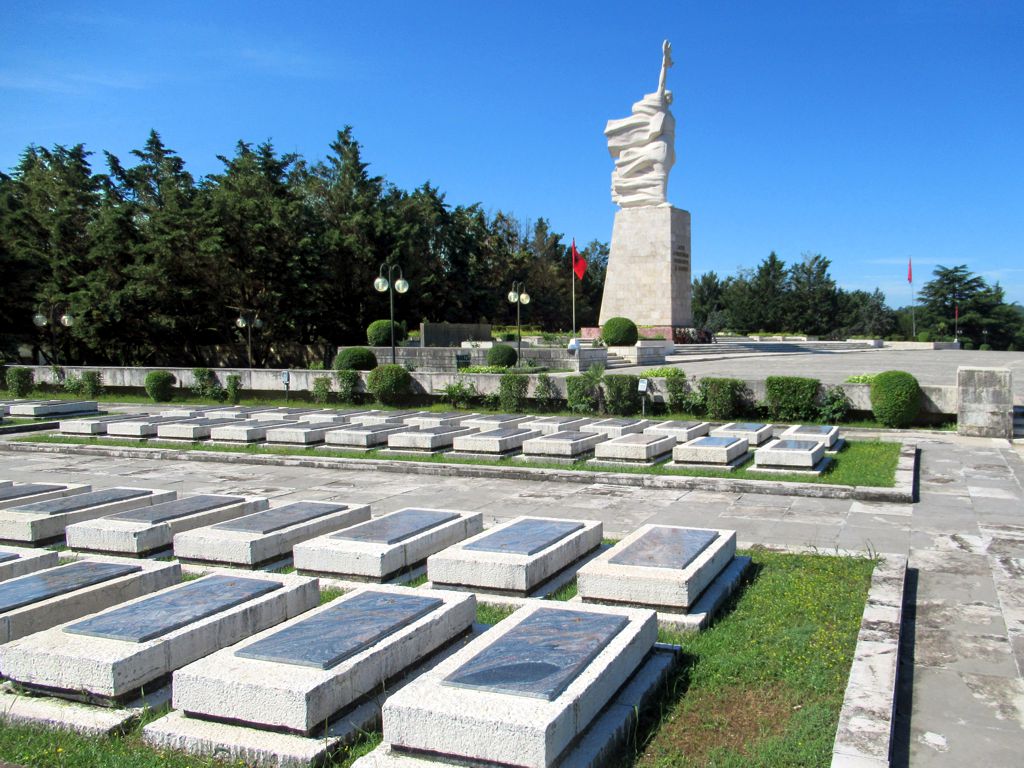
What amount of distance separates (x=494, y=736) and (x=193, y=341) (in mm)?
33111

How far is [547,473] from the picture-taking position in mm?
10906

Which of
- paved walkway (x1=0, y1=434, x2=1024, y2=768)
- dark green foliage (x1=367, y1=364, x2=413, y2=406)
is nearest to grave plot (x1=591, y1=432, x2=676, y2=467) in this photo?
paved walkway (x1=0, y1=434, x2=1024, y2=768)

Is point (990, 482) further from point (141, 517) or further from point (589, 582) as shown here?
point (141, 517)

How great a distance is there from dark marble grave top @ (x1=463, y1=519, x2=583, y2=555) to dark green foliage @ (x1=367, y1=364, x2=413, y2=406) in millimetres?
13347

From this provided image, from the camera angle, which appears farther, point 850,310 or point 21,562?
point 850,310

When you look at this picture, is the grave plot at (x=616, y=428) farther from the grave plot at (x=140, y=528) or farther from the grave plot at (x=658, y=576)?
the grave plot at (x=658, y=576)

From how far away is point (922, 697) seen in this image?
167 inches

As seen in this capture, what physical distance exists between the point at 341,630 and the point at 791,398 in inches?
514

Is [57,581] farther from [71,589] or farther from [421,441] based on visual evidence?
[421,441]

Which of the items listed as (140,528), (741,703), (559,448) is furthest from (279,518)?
(559,448)

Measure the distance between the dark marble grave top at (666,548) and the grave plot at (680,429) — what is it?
21.1 ft

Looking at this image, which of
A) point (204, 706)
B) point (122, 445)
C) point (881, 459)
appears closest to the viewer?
point (204, 706)

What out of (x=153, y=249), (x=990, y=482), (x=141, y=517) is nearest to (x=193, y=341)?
(x=153, y=249)

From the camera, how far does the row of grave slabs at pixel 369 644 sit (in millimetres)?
3383
